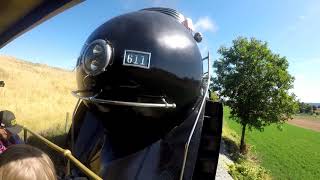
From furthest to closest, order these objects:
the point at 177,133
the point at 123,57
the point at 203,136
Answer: the point at 203,136 < the point at 177,133 < the point at 123,57

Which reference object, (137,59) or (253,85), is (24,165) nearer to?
(137,59)

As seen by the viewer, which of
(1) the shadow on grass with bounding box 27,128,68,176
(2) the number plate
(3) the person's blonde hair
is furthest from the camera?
(1) the shadow on grass with bounding box 27,128,68,176

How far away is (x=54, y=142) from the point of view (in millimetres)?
10359

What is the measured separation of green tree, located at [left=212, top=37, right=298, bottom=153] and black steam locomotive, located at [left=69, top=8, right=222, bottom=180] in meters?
20.2

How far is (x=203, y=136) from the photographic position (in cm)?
542

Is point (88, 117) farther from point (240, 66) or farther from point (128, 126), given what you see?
point (240, 66)

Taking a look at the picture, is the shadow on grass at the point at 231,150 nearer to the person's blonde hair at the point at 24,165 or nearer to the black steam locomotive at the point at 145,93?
the black steam locomotive at the point at 145,93

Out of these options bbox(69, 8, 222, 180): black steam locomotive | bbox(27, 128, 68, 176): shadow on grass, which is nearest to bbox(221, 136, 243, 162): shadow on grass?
bbox(27, 128, 68, 176): shadow on grass

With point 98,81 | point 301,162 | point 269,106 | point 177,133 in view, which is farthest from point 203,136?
point 301,162

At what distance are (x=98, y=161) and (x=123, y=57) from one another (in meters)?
1.61

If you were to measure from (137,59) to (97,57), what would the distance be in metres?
0.48

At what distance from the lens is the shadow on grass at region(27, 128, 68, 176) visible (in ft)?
29.6

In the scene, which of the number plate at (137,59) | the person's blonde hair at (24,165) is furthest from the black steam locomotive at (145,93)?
the person's blonde hair at (24,165)

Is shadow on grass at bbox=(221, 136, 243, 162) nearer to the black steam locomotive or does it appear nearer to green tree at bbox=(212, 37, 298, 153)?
green tree at bbox=(212, 37, 298, 153)
